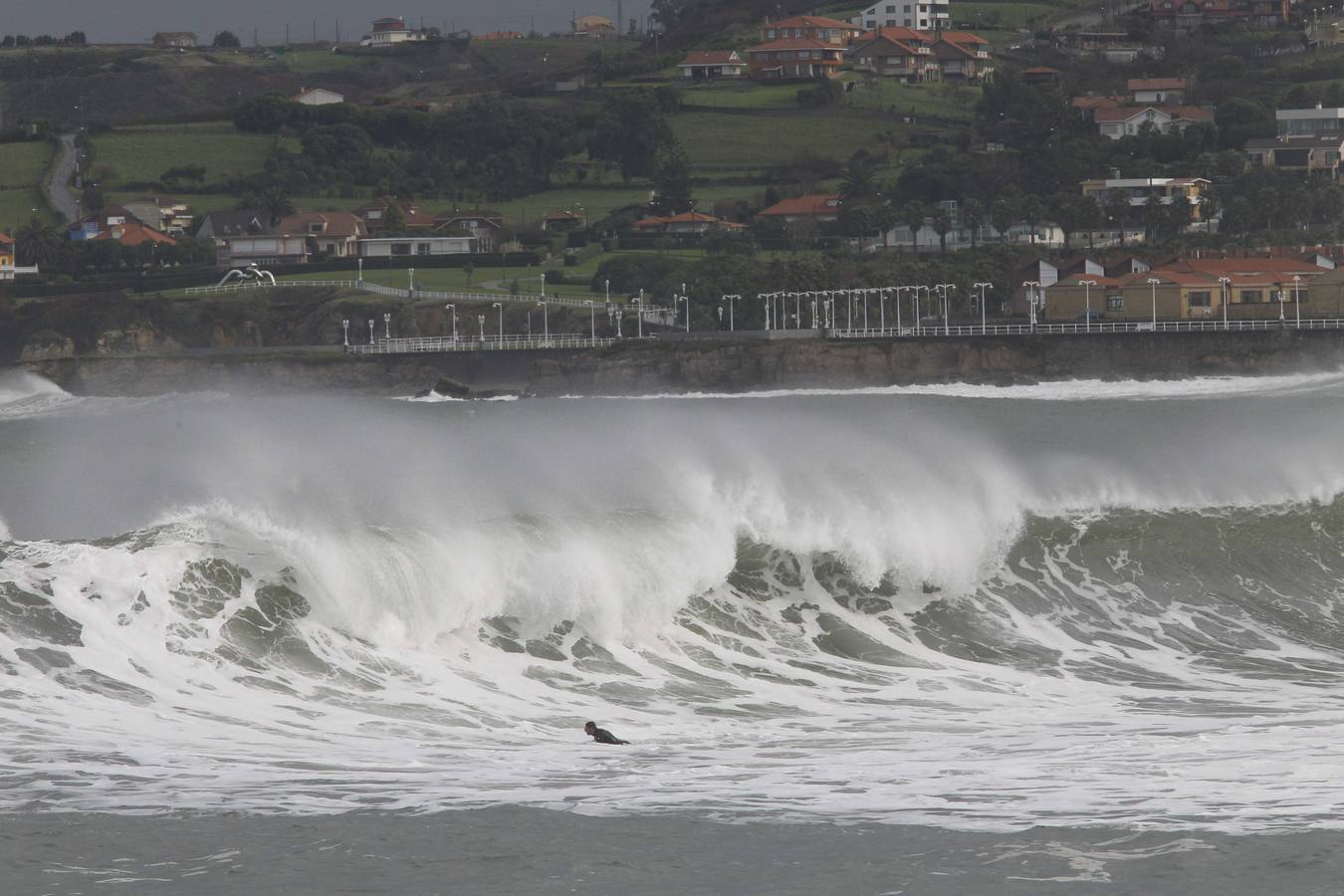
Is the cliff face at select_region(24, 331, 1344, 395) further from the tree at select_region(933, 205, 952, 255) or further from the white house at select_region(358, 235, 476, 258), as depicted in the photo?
the tree at select_region(933, 205, 952, 255)

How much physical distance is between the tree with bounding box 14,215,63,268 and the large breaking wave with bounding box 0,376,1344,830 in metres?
102

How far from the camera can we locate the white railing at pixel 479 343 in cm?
10775

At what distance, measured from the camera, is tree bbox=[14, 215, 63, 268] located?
459 ft

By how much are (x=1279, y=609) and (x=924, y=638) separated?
5282mm

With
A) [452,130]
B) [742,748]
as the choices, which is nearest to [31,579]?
[742,748]

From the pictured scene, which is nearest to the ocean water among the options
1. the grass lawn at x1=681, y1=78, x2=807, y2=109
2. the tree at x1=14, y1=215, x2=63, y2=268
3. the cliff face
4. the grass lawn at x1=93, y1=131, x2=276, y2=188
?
the cliff face

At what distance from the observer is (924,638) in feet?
93.4

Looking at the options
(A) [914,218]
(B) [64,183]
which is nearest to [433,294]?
(A) [914,218]

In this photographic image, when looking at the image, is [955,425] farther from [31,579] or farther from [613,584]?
[31,579]

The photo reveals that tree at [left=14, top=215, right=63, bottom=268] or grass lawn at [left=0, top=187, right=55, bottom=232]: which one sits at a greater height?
grass lawn at [left=0, top=187, right=55, bottom=232]

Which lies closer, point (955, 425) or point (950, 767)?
point (950, 767)

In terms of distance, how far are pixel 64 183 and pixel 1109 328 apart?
297 ft

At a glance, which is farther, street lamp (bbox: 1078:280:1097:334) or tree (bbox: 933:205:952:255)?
tree (bbox: 933:205:952:255)

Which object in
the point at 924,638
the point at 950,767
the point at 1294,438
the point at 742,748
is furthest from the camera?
the point at 1294,438
